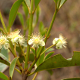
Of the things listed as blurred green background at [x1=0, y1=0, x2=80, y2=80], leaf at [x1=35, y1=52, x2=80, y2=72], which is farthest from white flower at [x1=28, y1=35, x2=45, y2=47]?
blurred green background at [x1=0, y1=0, x2=80, y2=80]

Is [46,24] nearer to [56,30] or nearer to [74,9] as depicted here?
[56,30]

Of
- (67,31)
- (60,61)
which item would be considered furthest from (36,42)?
(67,31)

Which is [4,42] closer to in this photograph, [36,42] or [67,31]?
[36,42]

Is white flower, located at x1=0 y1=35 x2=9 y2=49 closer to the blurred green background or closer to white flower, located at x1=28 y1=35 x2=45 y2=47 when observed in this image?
white flower, located at x1=28 y1=35 x2=45 y2=47

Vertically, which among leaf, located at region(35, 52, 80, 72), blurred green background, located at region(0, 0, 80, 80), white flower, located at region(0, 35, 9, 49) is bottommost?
leaf, located at region(35, 52, 80, 72)

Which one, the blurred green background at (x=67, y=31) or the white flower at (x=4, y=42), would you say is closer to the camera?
the white flower at (x=4, y=42)

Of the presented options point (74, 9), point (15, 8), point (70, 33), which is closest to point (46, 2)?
point (74, 9)

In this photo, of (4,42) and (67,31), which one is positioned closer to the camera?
(4,42)

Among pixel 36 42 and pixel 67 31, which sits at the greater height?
pixel 67 31

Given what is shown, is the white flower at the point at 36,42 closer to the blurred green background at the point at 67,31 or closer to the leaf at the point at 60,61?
the leaf at the point at 60,61

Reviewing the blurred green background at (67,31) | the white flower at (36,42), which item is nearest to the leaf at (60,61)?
the white flower at (36,42)

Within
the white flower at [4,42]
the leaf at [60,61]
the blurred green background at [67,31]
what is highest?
the blurred green background at [67,31]

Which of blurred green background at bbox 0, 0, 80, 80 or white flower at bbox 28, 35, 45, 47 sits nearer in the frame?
white flower at bbox 28, 35, 45, 47
